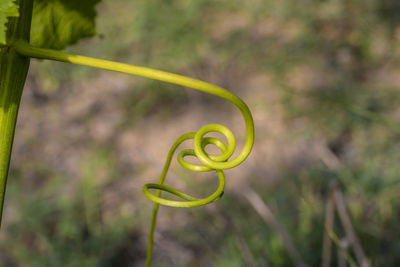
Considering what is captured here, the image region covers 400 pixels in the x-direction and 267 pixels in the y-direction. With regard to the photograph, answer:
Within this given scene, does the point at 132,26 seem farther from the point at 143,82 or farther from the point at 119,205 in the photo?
the point at 119,205

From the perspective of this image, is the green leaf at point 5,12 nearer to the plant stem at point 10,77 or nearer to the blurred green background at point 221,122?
the plant stem at point 10,77

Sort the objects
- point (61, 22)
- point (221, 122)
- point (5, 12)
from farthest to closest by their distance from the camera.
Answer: point (221, 122) < point (61, 22) < point (5, 12)

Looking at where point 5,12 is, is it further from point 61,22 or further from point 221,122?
point 221,122

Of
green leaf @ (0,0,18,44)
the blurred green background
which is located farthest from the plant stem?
the blurred green background

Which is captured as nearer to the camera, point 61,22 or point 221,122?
point 61,22

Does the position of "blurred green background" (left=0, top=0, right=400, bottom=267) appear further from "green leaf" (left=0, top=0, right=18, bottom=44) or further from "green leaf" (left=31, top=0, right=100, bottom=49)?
"green leaf" (left=0, top=0, right=18, bottom=44)

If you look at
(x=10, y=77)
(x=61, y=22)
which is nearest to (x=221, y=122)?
(x=61, y=22)

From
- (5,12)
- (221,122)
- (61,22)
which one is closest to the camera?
(5,12)
